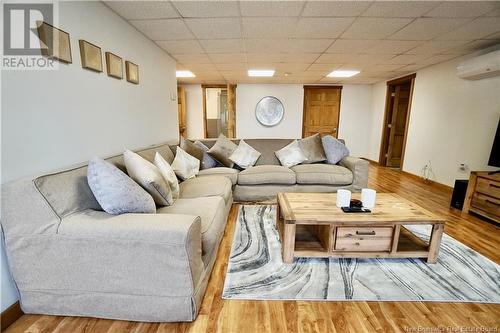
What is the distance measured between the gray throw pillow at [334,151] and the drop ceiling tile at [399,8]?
1.64 m

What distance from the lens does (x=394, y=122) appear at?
18.5 feet

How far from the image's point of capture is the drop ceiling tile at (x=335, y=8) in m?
2.03

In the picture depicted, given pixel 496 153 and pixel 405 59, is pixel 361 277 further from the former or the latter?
pixel 405 59

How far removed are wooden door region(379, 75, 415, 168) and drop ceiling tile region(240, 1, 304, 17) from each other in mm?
4378

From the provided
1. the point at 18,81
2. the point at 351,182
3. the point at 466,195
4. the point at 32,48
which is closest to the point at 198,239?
the point at 18,81

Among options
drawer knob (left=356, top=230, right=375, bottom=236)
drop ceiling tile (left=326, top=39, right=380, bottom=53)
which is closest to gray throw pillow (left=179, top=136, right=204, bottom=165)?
drawer knob (left=356, top=230, right=375, bottom=236)

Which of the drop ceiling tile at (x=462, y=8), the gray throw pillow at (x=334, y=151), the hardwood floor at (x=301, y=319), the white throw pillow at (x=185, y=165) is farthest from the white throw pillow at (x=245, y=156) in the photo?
the drop ceiling tile at (x=462, y=8)

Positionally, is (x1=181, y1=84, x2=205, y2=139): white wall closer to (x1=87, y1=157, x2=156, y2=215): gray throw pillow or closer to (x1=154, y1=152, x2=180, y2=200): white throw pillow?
(x1=154, y1=152, x2=180, y2=200): white throw pillow

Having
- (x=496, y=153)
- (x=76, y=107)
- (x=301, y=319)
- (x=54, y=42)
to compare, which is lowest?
(x=301, y=319)

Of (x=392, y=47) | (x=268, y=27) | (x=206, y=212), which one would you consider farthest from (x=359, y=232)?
(x=392, y=47)

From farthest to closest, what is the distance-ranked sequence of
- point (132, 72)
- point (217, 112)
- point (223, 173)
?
point (217, 112) → point (223, 173) → point (132, 72)

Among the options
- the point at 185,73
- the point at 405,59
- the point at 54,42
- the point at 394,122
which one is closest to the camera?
the point at 54,42

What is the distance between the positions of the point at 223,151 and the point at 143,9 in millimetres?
1834

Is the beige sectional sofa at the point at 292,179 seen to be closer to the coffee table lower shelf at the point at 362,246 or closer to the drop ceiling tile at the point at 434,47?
the coffee table lower shelf at the point at 362,246
